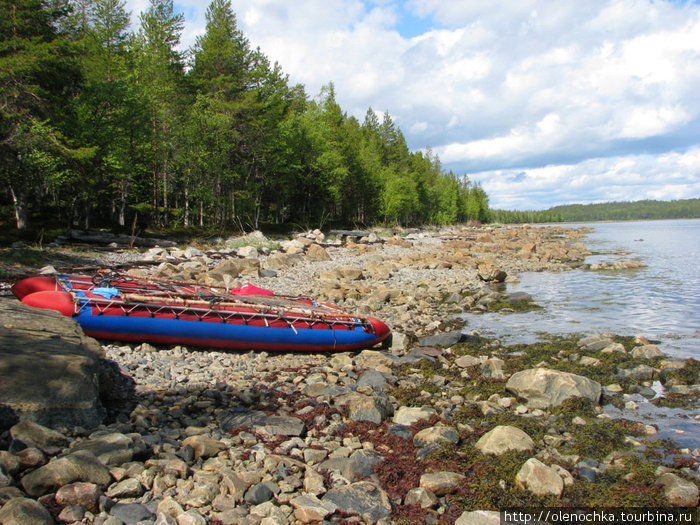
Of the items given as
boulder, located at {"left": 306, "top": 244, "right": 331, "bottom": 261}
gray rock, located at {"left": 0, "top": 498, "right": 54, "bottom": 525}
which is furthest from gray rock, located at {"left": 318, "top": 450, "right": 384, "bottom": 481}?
boulder, located at {"left": 306, "top": 244, "right": 331, "bottom": 261}

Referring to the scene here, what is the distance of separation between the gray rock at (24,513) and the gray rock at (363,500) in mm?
2475

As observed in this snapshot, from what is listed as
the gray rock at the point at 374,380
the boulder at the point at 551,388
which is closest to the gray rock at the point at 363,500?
the gray rock at the point at 374,380

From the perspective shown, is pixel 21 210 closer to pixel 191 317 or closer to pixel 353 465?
Result: pixel 191 317

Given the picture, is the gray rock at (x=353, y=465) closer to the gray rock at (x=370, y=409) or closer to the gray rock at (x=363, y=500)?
the gray rock at (x=363, y=500)

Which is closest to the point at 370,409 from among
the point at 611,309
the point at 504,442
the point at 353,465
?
the point at 353,465

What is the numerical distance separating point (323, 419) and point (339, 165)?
4292 cm

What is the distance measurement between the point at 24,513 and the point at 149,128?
29.9 meters

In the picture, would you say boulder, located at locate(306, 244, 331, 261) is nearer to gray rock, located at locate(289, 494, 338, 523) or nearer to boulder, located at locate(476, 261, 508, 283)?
boulder, located at locate(476, 261, 508, 283)

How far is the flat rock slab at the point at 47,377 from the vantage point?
502cm

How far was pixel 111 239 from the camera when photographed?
2472cm

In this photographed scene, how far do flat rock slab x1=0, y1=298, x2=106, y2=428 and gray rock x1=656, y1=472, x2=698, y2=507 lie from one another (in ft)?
22.2

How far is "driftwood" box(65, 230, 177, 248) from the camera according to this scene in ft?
77.2

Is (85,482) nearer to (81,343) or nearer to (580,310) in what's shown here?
(81,343)

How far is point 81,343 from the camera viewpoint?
22.0 feet
